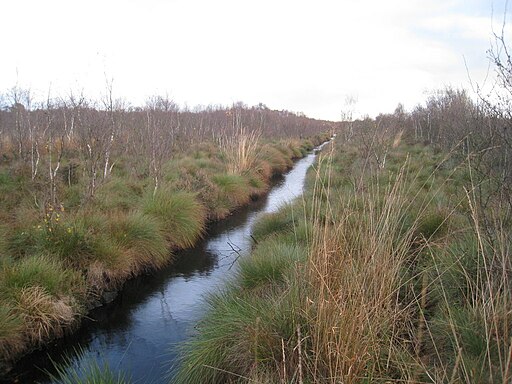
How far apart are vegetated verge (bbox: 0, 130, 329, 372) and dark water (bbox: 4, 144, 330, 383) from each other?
0.18 meters

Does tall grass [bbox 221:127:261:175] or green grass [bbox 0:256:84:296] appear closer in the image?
green grass [bbox 0:256:84:296]

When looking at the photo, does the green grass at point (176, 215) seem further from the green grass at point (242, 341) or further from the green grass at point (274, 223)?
the green grass at point (242, 341)

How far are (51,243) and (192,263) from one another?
2.50 metres

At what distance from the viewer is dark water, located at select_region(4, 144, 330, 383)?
429 centimetres

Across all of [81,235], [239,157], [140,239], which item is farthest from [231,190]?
[81,235]

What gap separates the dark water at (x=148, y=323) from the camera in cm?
429

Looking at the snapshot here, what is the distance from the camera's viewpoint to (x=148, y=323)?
5285 millimetres

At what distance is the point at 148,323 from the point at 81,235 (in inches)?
65.4

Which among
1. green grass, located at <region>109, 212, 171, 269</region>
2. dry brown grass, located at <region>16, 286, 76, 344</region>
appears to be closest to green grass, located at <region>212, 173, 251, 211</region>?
green grass, located at <region>109, 212, 171, 269</region>

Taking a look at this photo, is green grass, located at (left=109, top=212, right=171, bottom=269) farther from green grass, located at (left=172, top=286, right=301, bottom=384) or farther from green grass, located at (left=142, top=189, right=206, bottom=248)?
green grass, located at (left=172, top=286, right=301, bottom=384)

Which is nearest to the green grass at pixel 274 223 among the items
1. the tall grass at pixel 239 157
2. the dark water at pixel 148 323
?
the dark water at pixel 148 323

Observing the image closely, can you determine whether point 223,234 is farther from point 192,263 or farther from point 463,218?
point 463,218

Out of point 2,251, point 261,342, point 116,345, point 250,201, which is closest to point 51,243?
point 2,251

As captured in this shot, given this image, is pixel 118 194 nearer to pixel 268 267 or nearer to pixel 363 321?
pixel 268 267
